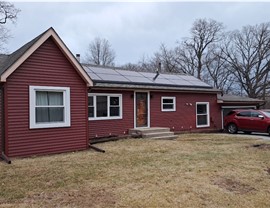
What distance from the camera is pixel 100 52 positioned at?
144 ft

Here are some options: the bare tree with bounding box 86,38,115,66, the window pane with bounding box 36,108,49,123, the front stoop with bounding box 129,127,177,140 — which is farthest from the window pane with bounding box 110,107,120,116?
the bare tree with bounding box 86,38,115,66

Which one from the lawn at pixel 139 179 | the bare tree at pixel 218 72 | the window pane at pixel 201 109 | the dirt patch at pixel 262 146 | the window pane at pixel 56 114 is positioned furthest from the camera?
the bare tree at pixel 218 72

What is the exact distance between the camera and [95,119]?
41.7ft

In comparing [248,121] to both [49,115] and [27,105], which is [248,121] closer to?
[49,115]

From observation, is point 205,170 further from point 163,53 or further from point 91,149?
point 163,53

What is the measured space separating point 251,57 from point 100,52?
2310 centimetres

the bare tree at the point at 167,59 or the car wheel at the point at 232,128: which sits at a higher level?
the bare tree at the point at 167,59

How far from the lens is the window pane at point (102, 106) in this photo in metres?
12.9

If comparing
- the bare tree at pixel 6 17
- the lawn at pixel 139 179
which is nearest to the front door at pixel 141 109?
the lawn at pixel 139 179

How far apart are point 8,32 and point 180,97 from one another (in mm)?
17979

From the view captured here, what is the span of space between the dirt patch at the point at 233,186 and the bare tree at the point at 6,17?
24.6 m

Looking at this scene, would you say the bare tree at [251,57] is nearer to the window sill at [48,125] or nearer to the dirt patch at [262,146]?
the dirt patch at [262,146]

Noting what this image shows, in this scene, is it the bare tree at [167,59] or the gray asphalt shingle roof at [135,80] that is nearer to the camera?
the gray asphalt shingle roof at [135,80]

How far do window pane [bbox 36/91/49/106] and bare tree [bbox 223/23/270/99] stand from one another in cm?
3392
